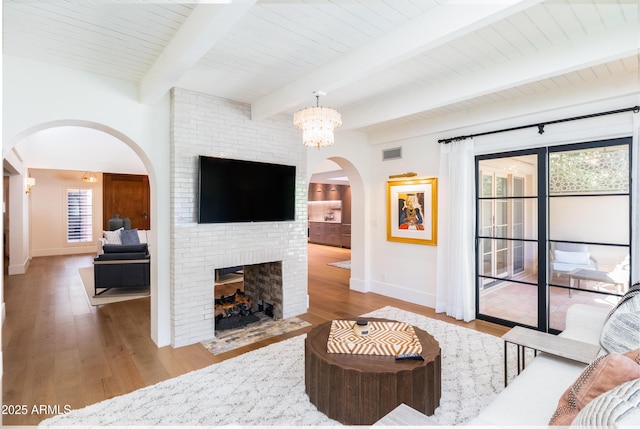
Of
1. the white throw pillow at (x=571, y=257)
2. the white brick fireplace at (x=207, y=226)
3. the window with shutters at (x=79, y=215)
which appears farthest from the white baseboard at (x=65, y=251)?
the white throw pillow at (x=571, y=257)

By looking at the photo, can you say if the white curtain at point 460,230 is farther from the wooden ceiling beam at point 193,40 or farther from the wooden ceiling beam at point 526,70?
the wooden ceiling beam at point 193,40

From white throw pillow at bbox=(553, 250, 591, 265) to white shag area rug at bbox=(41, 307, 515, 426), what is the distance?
128 centimetres

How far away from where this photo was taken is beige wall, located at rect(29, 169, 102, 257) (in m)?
9.46

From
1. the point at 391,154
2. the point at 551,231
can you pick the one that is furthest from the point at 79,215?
the point at 551,231

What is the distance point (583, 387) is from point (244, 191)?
3346mm

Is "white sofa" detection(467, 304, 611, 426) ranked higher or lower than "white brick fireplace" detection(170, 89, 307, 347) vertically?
lower

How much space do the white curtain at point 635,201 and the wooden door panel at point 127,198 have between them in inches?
437

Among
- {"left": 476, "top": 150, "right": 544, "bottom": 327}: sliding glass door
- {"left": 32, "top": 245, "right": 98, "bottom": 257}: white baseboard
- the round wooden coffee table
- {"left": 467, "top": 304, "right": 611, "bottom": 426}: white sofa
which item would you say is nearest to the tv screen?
the round wooden coffee table

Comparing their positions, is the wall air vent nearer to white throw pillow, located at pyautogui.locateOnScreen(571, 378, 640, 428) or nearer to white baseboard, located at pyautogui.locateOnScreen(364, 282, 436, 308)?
white baseboard, located at pyautogui.locateOnScreen(364, 282, 436, 308)

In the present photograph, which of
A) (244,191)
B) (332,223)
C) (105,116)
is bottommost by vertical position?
(332,223)

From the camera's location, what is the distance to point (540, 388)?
1870 millimetres

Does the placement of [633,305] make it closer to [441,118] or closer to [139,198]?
[441,118]

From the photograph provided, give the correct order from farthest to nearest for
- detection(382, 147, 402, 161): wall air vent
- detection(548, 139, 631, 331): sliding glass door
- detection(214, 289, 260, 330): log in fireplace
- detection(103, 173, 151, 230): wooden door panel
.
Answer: detection(103, 173, 151, 230): wooden door panel, detection(382, 147, 402, 161): wall air vent, detection(214, 289, 260, 330): log in fireplace, detection(548, 139, 631, 331): sliding glass door

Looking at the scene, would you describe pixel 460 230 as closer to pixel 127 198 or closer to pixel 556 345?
pixel 556 345
